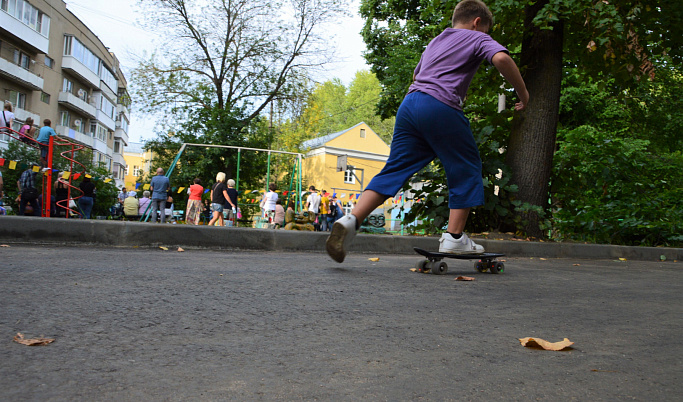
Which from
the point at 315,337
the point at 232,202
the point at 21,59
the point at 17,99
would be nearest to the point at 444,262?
the point at 315,337

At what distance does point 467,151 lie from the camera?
4.11 metres

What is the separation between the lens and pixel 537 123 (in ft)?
26.5

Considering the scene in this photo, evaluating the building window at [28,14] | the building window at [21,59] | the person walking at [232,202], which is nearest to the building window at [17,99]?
the building window at [21,59]

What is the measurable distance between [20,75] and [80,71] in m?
11.4

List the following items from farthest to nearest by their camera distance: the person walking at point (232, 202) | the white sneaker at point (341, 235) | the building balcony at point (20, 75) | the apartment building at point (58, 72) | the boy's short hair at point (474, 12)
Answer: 1. the apartment building at point (58, 72)
2. the building balcony at point (20, 75)
3. the person walking at point (232, 202)
4. the boy's short hair at point (474, 12)
5. the white sneaker at point (341, 235)

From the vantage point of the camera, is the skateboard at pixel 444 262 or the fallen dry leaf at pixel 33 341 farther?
the skateboard at pixel 444 262

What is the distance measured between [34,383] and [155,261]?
3.11 meters

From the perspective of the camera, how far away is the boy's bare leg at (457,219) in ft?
13.9

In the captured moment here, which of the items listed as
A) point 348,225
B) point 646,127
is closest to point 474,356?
point 348,225

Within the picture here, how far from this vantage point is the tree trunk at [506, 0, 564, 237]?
8.05 m

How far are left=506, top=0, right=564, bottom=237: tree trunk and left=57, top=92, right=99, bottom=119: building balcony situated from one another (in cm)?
4716

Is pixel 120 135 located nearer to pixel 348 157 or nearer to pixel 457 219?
pixel 348 157

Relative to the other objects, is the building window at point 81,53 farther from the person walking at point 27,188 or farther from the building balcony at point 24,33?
the person walking at point 27,188

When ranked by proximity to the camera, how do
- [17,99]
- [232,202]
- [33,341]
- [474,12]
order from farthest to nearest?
[17,99]
[232,202]
[474,12]
[33,341]
